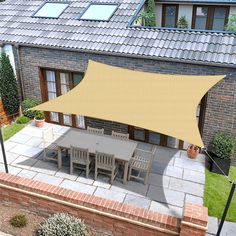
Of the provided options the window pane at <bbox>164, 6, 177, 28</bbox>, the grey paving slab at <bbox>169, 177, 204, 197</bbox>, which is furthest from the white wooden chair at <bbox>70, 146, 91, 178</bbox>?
the window pane at <bbox>164, 6, 177, 28</bbox>

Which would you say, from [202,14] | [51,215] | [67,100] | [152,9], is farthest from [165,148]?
[202,14]

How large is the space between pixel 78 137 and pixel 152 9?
808 centimetres

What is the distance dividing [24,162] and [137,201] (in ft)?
15.4

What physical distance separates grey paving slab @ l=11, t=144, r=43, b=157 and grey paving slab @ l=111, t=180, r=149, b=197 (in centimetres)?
370

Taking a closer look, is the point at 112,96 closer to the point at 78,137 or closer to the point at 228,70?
the point at 78,137

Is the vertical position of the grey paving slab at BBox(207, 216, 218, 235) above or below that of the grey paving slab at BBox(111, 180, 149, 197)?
below

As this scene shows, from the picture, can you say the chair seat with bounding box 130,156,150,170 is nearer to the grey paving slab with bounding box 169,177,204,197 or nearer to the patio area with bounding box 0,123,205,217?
the patio area with bounding box 0,123,205,217

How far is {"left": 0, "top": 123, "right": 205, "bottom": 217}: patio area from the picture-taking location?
10.1m

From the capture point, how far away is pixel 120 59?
41.6 feet

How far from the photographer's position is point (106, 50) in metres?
12.6

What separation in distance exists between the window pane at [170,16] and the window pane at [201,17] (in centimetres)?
128

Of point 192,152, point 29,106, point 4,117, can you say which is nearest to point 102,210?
point 192,152

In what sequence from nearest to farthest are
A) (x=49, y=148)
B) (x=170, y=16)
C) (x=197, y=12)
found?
(x=49, y=148), (x=197, y=12), (x=170, y=16)

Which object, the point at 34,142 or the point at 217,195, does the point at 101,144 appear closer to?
the point at 34,142
